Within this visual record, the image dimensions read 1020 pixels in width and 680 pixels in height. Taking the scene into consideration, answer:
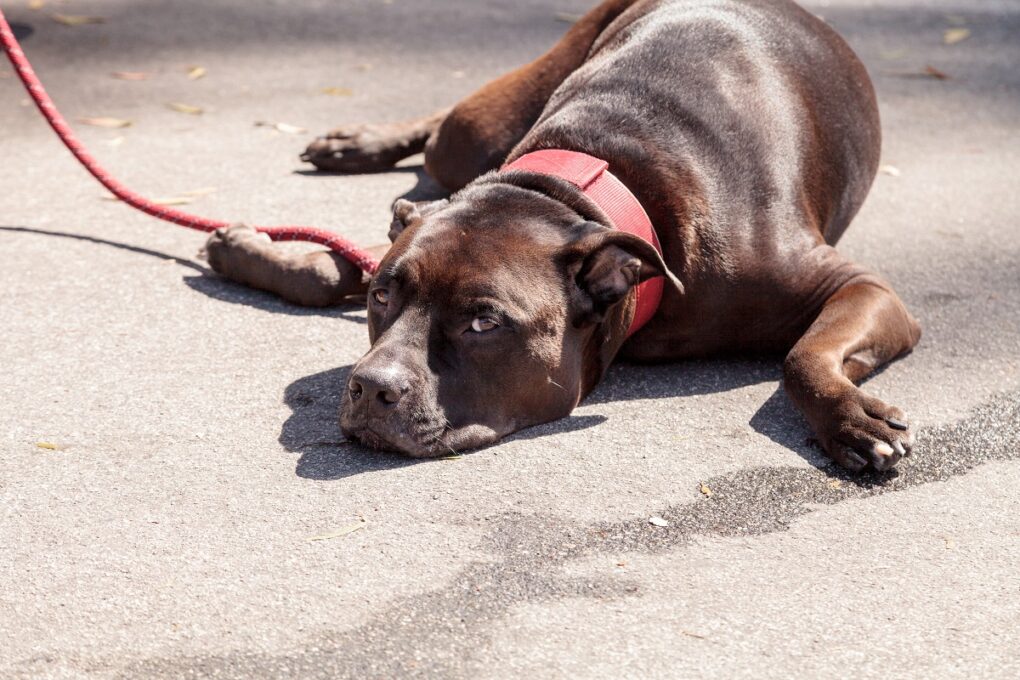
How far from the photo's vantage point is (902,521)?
3.12 meters

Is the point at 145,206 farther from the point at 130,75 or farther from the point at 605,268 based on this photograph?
the point at 130,75

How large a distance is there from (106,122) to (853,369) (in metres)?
4.23

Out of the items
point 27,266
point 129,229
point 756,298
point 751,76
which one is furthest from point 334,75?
point 756,298

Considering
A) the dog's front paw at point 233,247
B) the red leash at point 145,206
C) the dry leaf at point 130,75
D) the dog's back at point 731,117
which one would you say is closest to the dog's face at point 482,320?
the dog's back at point 731,117

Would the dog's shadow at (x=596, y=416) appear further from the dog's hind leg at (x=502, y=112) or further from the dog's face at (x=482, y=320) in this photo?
the dog's hind leg at (x=502, y=112)

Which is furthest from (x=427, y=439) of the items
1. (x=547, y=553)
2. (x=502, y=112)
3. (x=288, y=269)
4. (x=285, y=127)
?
(x=285, y=127)

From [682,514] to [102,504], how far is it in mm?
1410

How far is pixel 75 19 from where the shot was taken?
8148mm

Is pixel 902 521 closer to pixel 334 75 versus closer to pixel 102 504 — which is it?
pixel 102 504

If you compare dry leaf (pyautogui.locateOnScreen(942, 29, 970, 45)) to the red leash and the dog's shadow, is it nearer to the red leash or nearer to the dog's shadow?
the dog's shadow

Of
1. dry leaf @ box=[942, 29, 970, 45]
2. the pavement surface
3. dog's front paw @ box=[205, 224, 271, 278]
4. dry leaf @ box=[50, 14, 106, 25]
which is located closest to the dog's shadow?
the pavement surface

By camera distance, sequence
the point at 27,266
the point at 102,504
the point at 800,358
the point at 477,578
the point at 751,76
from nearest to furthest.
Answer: the point at 477,578 → the point at 102,504 → the point at 800,358 → the point at 751,76 → the point at 27,266

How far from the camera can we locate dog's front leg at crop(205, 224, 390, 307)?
14.2ft

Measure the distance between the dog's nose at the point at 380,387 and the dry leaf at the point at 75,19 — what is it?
580cm
